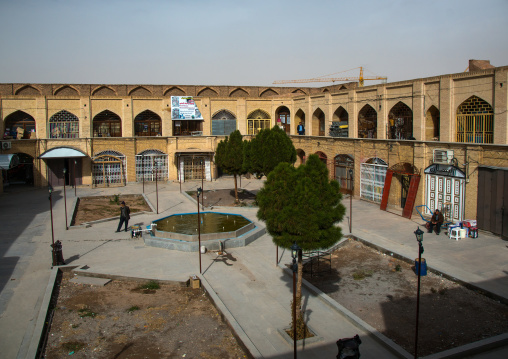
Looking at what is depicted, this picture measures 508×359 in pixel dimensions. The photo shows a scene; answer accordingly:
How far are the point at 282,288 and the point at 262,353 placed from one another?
3.23 m

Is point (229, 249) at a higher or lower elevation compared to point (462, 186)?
lower

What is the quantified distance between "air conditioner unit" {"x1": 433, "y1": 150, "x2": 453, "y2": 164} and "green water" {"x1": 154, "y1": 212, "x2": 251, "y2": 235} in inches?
306

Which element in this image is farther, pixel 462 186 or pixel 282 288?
pixel 462 186

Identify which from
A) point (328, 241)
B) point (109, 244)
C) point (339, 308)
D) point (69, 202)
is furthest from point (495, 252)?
point (69, 202)

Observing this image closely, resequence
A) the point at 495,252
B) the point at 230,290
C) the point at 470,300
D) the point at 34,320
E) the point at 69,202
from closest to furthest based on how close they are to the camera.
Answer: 1. the point at 34,320
2. the point at 470,300
3. the point at 230,290
4. the point at 495,252
5. the point at 69,202

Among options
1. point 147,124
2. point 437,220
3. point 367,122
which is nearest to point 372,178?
point 367,122

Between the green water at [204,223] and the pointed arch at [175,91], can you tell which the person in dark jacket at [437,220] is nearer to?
the green water at [204,223]

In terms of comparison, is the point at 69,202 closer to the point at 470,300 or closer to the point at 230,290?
the point at 230,290

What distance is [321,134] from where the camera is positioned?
2938cm

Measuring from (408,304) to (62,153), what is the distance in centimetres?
2330

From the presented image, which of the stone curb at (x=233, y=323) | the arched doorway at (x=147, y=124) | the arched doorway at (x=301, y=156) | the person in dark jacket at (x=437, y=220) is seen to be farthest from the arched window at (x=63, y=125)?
the person in dark jacket at (x=437, y=220)

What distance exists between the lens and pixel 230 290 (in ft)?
36.2

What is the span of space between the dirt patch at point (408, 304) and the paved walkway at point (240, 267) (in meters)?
0.55

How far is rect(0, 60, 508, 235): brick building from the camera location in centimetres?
1620
